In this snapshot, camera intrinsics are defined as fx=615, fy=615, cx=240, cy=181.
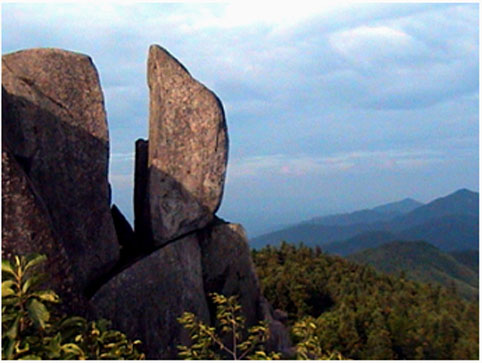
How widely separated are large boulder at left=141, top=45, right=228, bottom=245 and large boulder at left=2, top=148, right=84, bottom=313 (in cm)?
281

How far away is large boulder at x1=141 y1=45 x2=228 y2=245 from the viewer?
9859 mm

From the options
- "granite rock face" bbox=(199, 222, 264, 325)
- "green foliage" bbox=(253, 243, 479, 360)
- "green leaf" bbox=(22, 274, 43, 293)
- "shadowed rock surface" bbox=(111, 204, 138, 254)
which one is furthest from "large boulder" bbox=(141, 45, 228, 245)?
"green leaf" bbox=(22, 274, 43, 293)

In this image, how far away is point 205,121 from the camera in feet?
32.9

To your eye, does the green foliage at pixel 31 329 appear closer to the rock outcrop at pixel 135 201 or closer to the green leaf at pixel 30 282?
the green leaf at pixel 30 282

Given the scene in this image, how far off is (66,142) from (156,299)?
8.51 ft

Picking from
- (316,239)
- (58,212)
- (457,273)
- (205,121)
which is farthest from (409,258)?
(316,239)

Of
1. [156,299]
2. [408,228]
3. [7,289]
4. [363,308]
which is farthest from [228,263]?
[408,228]

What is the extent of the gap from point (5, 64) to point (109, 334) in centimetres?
494

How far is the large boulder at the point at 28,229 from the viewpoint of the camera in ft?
21.9

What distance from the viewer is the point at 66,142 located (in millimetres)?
8555

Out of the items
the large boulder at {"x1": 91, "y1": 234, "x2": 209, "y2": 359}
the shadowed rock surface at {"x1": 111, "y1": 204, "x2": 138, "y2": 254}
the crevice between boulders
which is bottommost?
the large boulder at {"x1": 91, "y1": 234, "x2": 209, "y2": 359}

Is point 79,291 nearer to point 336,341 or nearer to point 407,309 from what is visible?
point 336,341

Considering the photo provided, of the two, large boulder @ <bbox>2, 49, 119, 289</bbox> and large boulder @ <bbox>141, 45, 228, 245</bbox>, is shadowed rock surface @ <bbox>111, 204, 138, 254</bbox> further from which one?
large boulder @ <bbox>2, 49, 119, 289</bbox>

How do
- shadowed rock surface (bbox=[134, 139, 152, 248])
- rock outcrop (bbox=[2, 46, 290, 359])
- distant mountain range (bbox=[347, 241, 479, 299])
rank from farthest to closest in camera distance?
distant mountain range (bbox=[347, 241, 479, 299]) < shadowed rock surface (bbox=[134, 139, 152, 248]) < rock outcrop (bbox=[2, 46, 290, 359])
